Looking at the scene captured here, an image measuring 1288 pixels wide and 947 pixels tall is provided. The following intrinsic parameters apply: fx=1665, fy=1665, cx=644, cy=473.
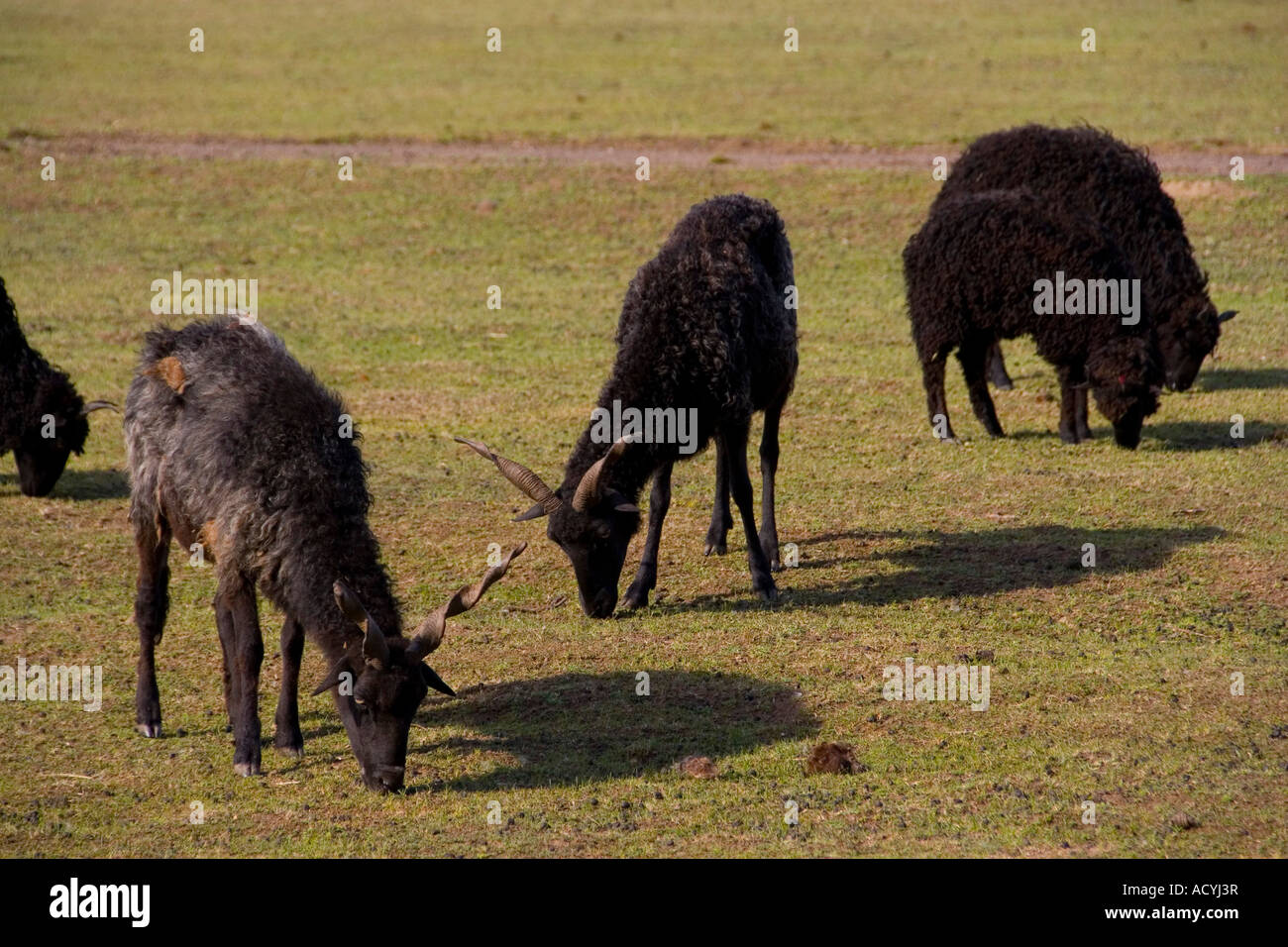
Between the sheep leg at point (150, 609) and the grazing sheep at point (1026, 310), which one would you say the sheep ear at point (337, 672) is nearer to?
the sheep leg at point (150, 609)

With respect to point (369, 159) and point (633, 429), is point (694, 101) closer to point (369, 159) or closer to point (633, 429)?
Answer: point (369, 159)

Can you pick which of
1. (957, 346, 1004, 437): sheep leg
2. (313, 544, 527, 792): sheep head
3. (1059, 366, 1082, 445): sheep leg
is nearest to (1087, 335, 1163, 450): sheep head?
(1059, 366, 1082, 445): sheep leg

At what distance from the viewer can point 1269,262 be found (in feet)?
72.1

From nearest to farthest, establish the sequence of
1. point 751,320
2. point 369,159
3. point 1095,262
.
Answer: point 751,320, point 1095,262, point 369,159

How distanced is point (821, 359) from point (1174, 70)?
19.9m

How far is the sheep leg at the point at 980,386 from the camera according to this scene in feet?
52.0

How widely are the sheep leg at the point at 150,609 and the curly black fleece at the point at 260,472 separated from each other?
47 mm

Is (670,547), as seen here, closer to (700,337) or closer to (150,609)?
(700,337)

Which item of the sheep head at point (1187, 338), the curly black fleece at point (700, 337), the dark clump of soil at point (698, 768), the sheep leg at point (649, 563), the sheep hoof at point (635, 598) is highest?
the curly black fleece at point (700, 337)

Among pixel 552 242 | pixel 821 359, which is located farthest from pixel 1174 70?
pixel 821 359

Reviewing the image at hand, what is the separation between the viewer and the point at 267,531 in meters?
8.81

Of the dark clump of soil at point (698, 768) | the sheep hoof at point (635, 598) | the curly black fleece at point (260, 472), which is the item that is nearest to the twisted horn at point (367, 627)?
the curly black fleece at point (260, 472)

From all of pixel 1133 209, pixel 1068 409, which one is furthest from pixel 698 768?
pixel 1133 209

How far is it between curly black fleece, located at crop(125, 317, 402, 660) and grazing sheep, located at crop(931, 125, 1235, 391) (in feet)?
30.8
